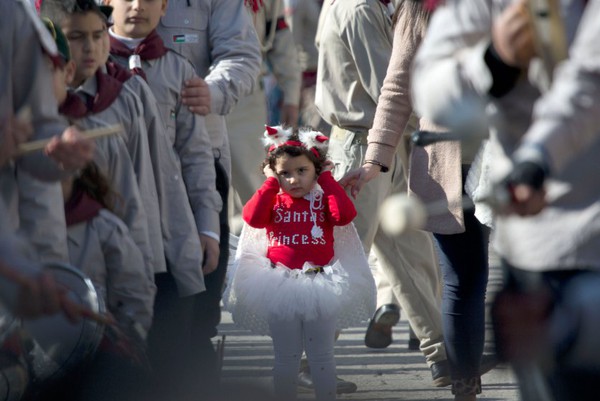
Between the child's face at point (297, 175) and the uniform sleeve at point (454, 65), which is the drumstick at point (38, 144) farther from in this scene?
the child's face at point (297, 175)

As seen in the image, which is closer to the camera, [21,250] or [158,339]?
[21,250]

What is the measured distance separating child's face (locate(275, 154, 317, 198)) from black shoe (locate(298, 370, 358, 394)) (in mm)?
895

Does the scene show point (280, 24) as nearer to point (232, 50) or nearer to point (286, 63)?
point (286, 63)

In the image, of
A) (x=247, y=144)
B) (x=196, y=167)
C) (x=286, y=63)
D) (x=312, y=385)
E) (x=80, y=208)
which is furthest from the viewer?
(x=286, y=63)

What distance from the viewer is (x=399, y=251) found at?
668 centimetres

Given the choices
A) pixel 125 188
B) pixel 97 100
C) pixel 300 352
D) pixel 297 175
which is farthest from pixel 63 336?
pixel 297 175

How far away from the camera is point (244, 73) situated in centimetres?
573

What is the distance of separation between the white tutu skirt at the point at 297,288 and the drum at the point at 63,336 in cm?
174

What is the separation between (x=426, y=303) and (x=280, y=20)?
94.5 inches

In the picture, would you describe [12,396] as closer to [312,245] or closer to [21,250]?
[21,250]

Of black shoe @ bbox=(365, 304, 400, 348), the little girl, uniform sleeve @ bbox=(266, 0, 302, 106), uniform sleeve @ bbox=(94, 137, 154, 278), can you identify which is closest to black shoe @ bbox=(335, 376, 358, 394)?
the little girl

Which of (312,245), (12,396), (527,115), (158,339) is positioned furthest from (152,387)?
(527,115)

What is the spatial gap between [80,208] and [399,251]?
104 inches

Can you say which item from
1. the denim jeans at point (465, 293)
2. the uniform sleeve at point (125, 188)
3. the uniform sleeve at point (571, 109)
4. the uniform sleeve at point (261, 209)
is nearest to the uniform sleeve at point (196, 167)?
the uniform sleeve at point (261, 209)
